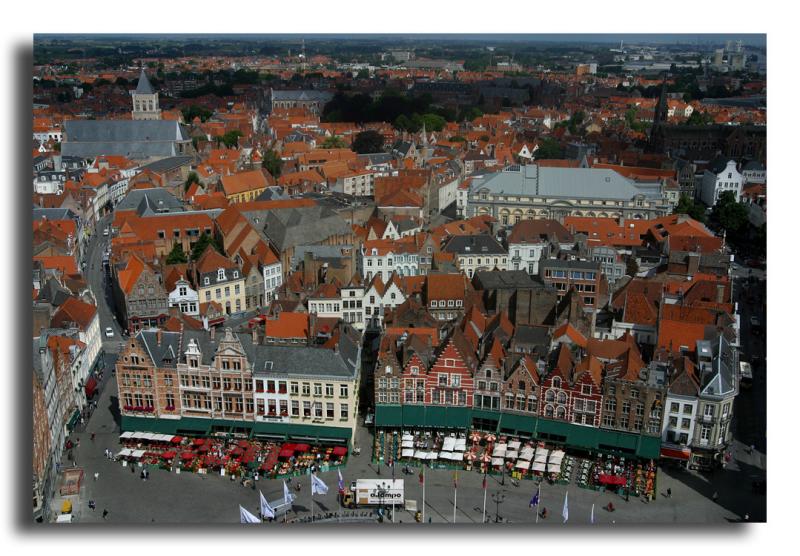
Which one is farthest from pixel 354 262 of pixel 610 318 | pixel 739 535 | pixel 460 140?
pixel 460 140

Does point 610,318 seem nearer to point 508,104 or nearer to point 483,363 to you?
point 483,363

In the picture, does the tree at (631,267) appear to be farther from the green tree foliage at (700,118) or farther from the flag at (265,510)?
the green tree foliage at (700,118)

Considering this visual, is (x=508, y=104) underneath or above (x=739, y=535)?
above

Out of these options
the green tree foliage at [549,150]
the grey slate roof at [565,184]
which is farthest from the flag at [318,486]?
the green tree foliage at [549,150]

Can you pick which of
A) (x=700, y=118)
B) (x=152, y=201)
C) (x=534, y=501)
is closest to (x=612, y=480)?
(x=534, y=501)

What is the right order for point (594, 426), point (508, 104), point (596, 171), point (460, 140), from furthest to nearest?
1. point (508, 104)
2. point (460, 140)
3. point (596, 171)
4. point (594, 426)

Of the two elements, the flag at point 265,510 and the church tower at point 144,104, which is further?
the church tower at point 144,104

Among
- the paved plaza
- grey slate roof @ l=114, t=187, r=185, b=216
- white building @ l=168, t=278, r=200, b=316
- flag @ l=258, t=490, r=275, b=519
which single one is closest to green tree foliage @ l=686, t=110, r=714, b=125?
grey slate roof @ l=114, t=187, r=185, b=216
